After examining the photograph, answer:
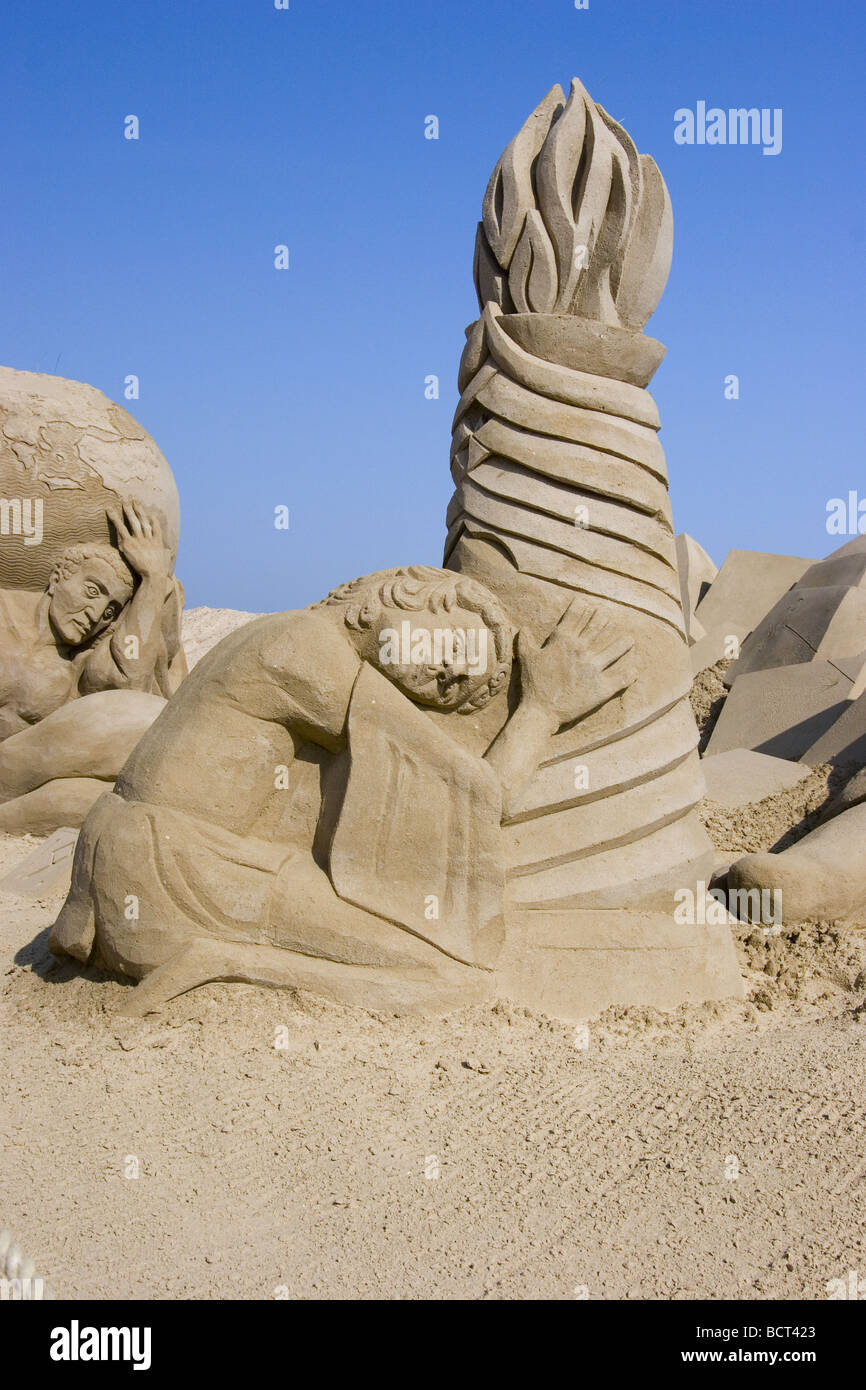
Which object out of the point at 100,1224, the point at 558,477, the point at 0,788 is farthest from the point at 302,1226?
the point at 0,788

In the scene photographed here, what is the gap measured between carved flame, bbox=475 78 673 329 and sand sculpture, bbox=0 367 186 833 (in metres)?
3.18

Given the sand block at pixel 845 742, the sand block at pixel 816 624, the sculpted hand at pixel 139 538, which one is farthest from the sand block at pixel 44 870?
the sand block at pixel 816 624

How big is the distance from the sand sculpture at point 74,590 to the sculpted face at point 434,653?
329 cm

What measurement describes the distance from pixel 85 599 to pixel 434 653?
384 centimetres

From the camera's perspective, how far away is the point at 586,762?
373cm

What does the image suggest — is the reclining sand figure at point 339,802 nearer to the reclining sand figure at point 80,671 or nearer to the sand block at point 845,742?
the reclining sand figure at point 80,671

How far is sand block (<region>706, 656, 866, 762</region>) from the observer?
7699 millimetres

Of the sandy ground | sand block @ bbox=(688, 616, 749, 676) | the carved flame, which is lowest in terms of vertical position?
the sandy ground

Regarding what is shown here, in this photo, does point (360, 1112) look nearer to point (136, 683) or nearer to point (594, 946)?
point (594, 946)

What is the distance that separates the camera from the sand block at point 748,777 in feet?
22.4

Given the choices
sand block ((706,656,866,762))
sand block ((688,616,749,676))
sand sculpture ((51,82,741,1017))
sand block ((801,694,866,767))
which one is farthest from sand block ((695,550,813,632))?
sand sculpture ((51,82,741,1017))

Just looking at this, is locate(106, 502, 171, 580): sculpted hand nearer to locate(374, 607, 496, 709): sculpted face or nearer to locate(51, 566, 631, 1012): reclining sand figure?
locate(51, 566, 631, 1012): reclining sand figure

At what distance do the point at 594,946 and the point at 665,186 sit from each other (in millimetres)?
2749

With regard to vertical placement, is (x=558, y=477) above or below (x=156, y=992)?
above
